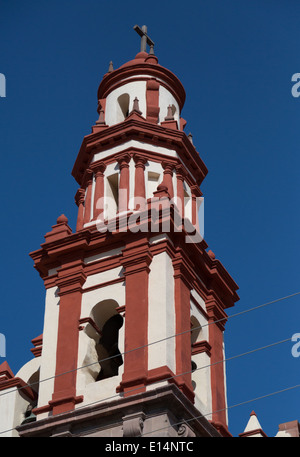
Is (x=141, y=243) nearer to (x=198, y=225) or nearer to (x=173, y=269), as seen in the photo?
(x=173, y=269)

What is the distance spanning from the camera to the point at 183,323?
28047mm

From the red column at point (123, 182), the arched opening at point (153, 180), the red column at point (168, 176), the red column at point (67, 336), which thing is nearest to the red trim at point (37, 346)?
the red column at point (67, 336)

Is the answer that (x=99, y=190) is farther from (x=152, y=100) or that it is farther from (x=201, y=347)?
(x=201, y=347)

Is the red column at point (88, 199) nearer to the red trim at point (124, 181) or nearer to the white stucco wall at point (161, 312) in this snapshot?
the red trim at point (124, 181)

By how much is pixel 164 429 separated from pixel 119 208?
8.01 m

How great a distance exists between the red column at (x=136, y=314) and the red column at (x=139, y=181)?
214 cm

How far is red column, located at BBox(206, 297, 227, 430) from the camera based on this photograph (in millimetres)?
28734

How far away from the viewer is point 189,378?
27.4 metres

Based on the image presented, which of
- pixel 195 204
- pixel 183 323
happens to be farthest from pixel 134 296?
pixel 195 204

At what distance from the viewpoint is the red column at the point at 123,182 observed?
103 feet

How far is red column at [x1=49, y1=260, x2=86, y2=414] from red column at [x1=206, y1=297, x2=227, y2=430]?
3.47 metres

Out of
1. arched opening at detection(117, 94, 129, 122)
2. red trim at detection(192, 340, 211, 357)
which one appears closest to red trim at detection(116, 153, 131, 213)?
arched opening at detection(117, 94, 129, 122)

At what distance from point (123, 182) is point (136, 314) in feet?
17.2
